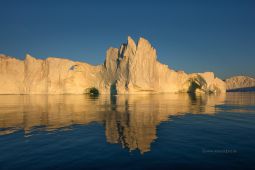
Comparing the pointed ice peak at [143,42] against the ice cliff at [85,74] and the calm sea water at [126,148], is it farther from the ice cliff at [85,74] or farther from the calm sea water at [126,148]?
the calm sea water at [126,148]

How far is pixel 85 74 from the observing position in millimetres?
76625

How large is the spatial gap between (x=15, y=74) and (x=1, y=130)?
A: 212 ft

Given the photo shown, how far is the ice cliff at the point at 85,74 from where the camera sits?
224 feet

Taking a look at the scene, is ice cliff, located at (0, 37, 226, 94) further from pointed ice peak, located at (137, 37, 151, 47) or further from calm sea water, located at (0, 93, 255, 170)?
calm sea water, located at (0, 93, 255, 170)

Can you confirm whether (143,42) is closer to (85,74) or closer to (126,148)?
(85,74)

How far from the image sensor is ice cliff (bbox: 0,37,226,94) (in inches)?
2683

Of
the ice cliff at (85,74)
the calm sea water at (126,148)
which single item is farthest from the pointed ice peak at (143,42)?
the calm sea water at (126,148)

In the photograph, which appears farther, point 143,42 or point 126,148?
point 143,42

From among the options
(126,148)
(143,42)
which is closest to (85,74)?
(143,42)

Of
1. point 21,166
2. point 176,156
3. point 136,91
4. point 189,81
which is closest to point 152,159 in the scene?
point 176,156

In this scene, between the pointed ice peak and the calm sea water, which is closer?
the calm sea water

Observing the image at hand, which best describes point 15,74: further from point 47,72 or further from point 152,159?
point 152,159

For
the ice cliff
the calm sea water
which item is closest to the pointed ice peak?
the ice cliff

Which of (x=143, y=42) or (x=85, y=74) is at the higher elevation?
(x=143, y=42)
